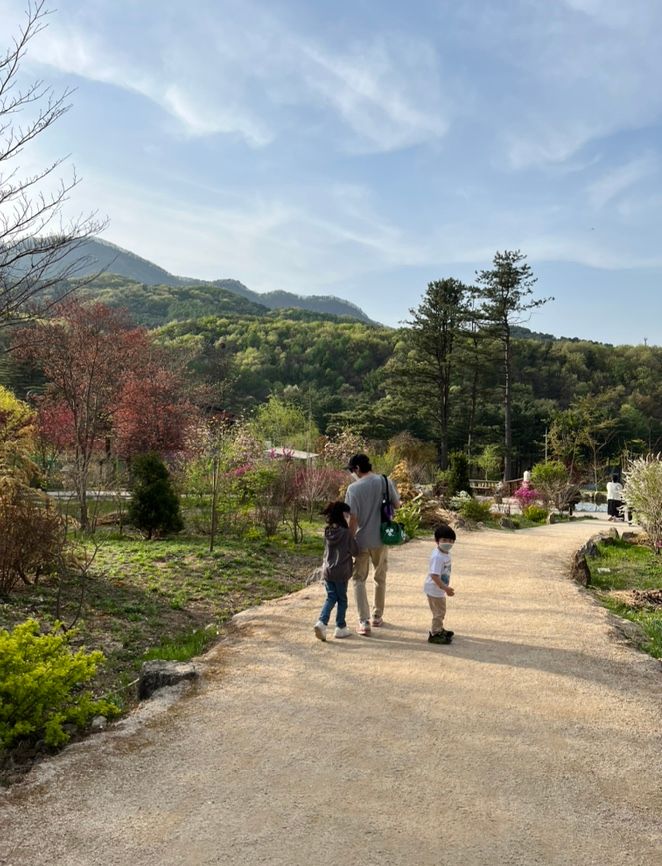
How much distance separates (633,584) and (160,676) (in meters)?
7.33

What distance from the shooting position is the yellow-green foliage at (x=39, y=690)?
326 cm

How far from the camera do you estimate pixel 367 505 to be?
209 inches

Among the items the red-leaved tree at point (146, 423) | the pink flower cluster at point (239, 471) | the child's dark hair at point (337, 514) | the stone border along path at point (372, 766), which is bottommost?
the stone border along path at point (372, 766)

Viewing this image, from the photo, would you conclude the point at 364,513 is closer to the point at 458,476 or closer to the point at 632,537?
the point at 632,537

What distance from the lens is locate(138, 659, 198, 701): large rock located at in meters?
4.14

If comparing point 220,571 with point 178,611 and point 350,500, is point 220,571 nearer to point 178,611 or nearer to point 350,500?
point 178,611

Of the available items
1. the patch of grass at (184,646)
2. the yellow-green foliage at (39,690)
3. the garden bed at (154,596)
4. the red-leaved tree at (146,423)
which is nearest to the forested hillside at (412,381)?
the red-leaved tree at (146,423)

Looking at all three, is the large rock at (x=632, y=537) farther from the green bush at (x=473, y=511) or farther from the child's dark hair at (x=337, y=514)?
the child's dark hair at (x=337, y=514)

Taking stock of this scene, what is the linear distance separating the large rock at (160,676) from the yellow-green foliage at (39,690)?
388mm

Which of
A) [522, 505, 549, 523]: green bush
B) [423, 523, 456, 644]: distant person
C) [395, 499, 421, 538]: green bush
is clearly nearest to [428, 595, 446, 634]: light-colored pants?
[423, 523, 456, 644]: distant person

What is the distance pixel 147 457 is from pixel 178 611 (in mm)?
5023

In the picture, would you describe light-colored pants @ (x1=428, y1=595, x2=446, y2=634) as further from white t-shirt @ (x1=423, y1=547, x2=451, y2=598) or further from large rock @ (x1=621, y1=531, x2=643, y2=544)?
large rock @ (x1=621, y1=531, x2=643, y2=544)

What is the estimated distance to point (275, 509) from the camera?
12.6 m

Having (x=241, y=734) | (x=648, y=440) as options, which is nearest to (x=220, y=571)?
(x=241, y=734)
